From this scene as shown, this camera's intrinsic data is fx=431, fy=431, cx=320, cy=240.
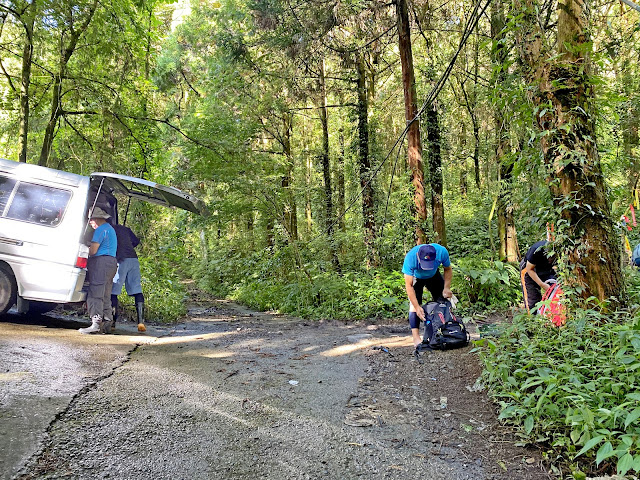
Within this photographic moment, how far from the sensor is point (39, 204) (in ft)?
22.6

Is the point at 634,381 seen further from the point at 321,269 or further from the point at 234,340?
the point at 321,269

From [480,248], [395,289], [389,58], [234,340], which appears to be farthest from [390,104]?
[234,340]

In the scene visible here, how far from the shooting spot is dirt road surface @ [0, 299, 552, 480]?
9.85ft

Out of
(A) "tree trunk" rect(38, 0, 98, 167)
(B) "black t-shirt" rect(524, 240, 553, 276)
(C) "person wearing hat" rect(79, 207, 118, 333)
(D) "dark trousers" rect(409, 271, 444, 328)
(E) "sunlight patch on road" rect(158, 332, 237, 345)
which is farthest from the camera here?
(A) "tree trunk" rect(38, 0, 98, 167)

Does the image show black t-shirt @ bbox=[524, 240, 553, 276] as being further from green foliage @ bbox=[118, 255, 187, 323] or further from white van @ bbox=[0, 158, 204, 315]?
green foliage @ bbox=[118, 255, 187, 323]

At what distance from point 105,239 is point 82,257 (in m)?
0.44

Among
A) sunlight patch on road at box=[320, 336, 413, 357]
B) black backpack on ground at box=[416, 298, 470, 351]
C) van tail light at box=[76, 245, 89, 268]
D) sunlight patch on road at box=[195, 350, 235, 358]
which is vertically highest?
van tail light at box=[76, 245, 89, 268]

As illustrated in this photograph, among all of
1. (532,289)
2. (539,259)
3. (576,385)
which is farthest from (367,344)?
(576,385)

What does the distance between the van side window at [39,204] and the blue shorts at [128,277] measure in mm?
1459

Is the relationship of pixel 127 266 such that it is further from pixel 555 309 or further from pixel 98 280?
pixel 555 309

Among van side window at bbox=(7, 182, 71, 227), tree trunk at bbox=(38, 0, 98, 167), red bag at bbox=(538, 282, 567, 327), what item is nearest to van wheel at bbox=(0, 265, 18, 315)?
van side window at bbox=(7, 182, 71, 227)

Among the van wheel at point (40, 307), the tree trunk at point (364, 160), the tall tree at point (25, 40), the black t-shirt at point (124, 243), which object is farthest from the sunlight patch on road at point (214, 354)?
the tree trunk at point (364, 160)

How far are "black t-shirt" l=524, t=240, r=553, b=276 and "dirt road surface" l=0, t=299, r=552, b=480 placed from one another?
4.88 ft

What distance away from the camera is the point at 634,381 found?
326cm
